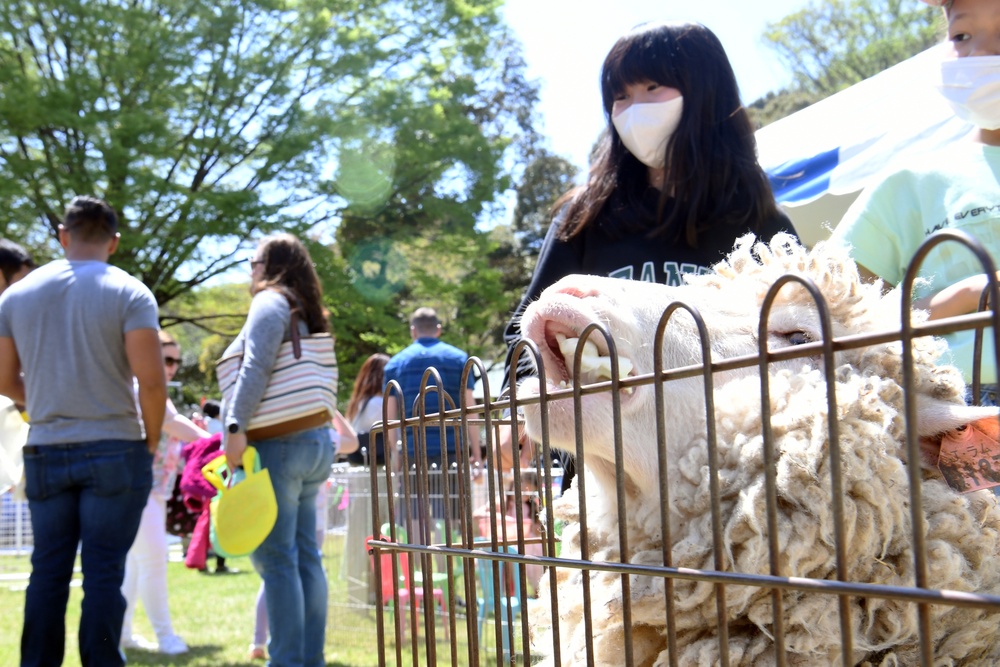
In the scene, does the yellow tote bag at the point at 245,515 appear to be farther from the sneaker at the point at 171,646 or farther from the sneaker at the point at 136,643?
the sneaker at the point at 136,643

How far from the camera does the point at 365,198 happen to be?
16391 mm

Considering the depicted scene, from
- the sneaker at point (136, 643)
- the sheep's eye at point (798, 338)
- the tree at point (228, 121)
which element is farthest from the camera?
the tree at point (228, 121)

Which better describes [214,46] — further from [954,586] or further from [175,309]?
[954,586]

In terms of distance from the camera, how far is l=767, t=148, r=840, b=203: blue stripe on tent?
4259 mm

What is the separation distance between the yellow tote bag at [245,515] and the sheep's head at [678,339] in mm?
2274

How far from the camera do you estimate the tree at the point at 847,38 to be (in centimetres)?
2055

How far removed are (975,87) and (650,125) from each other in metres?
0.70

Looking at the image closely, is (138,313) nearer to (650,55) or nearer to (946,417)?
(650,55)

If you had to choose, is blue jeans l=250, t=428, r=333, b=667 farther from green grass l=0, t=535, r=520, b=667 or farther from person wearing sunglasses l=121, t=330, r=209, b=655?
person wearing sunglasses l=121, t=330, r=209, b=655

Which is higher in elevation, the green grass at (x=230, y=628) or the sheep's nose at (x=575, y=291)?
the sheep's nose at (x=575, y=291)

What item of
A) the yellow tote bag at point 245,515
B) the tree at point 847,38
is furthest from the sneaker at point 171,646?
the tree at point 847,38

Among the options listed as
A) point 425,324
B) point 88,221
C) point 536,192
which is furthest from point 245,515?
point 536,192

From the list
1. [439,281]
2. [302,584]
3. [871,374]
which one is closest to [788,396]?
[871,374]

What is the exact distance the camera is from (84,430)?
3.66m
